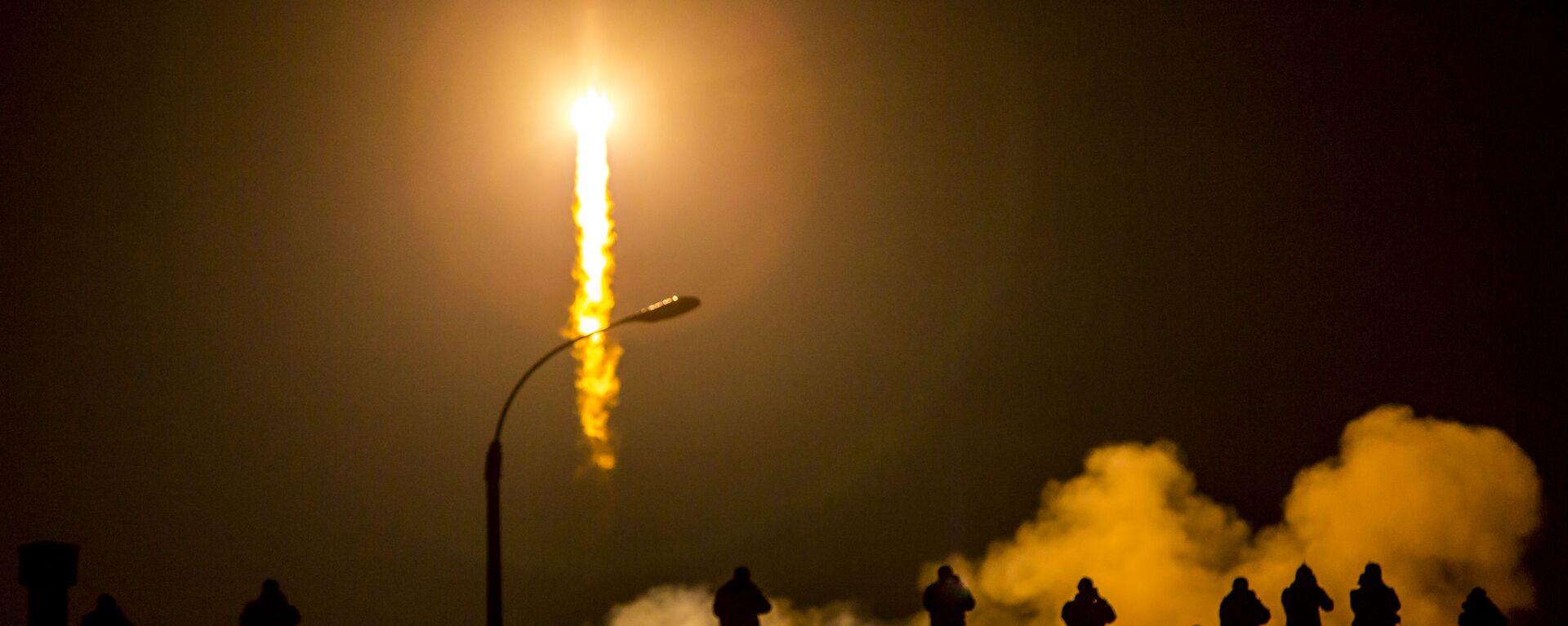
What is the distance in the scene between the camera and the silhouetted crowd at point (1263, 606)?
93.2 ft

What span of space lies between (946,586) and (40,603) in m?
12.5

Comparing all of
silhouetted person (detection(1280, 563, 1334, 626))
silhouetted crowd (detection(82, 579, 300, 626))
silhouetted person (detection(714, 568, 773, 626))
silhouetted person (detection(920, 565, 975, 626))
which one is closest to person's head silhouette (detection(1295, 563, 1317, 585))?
silhouetted person (detection(1280, 563, 1334, 626))

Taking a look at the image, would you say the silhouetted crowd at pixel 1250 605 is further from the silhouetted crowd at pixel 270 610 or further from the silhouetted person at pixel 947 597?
the silhouetted crowd at pixel 270 610

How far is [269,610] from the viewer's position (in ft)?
82.7

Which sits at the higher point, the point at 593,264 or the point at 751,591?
the point at 593,264

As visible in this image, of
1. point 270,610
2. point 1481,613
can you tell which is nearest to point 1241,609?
point 1481,613

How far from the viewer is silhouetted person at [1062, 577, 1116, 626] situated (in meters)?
29.1

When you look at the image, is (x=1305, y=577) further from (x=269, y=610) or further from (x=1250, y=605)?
(x=269, y=610)

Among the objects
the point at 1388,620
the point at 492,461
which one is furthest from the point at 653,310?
the point at 1388,620

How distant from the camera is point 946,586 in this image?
2831 cm

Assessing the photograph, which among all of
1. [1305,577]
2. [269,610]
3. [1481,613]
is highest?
[269,610]

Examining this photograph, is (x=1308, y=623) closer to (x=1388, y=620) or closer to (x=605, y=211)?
(x=1388, y=620)

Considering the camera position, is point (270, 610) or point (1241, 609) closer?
point (270, 610)

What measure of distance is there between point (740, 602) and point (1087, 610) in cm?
Result: 553
